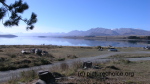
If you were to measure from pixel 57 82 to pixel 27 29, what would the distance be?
2.51 meters

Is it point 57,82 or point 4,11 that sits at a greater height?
point 4,11

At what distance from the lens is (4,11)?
6.11 metres

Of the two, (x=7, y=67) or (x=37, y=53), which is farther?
(x=37, y=53)

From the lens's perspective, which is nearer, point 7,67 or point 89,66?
point 89,66

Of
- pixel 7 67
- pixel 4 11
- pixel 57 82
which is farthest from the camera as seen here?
pixel 7 67

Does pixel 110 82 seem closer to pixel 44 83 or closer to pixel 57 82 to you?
pixel 57 82

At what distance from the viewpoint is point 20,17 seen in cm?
655

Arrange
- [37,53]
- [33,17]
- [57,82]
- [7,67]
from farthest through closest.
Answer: [37,53]
[7,67]
[57,82]
[33,17]

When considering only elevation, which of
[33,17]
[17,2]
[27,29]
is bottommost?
[27,29]

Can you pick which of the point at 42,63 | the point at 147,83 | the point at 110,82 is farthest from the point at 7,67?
the point at 147,83

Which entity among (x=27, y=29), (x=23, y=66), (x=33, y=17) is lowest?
(x=23, y=66)

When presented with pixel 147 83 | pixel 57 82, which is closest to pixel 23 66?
pixel 57 82

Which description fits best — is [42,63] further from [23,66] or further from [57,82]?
[57,82]

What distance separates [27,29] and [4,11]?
3.61 ft
